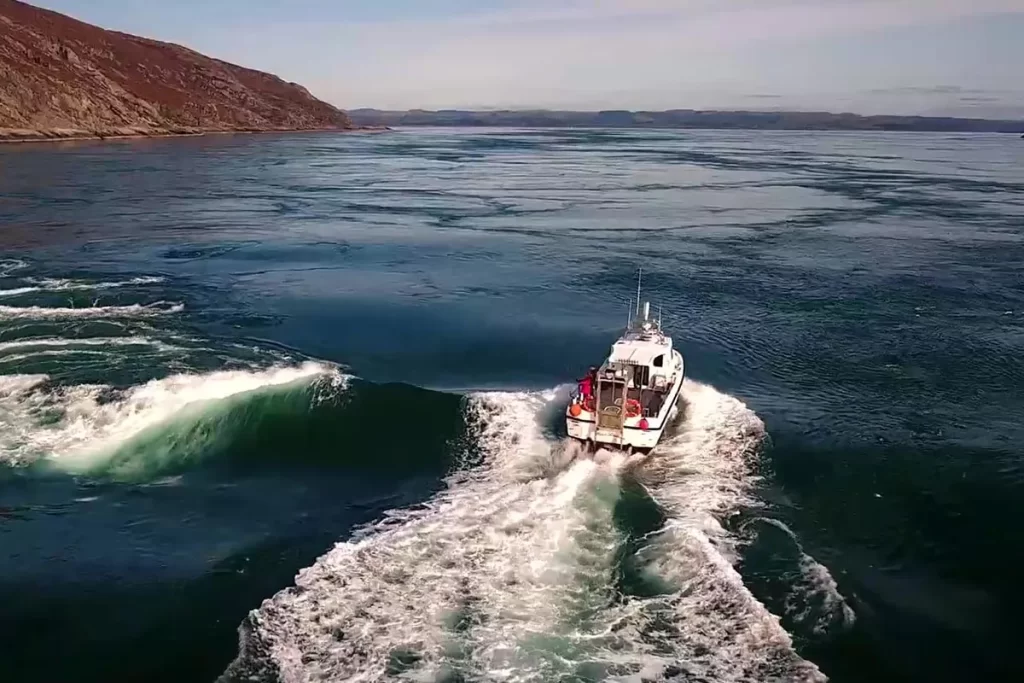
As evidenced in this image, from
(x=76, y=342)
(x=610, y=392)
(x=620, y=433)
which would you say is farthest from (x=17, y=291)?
(x=620, y=433)

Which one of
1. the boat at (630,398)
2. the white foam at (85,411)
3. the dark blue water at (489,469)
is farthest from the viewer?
the boat at (630,398)

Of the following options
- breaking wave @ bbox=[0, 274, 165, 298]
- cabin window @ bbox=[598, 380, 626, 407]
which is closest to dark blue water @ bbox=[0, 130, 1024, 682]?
breaking wave @ bbox=[0, 274, 165, 298]

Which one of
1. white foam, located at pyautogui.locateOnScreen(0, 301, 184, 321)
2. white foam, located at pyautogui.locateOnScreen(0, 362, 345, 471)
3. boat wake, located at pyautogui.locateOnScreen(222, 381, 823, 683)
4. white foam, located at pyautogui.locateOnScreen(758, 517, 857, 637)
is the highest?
white foam, located at pyautogui.locateOnScreen(0, 301, 184, 321)

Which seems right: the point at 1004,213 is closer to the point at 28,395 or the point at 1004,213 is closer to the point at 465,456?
the point at 465,456

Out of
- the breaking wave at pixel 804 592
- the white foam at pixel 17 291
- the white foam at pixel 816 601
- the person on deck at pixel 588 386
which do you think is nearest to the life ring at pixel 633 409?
the person on deck at pixel 588 386

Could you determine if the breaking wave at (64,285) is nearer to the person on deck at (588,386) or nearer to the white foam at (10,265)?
the white foam at (10,265)

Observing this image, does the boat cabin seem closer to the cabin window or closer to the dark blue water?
the cabin window

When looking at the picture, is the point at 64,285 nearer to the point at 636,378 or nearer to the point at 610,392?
the point at 610,392
